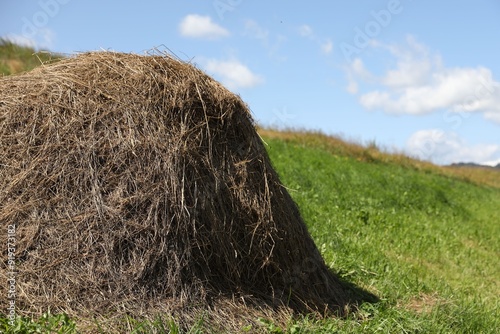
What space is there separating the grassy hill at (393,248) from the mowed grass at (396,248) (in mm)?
15

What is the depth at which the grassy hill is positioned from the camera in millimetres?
5621

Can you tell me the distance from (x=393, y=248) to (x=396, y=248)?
3.0 inches

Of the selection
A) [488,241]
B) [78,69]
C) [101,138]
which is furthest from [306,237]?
[488,241]

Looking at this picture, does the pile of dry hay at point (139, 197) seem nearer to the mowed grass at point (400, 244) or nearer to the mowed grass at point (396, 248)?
the mowed grass at point (396, 248)

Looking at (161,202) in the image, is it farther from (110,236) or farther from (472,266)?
(472,266)

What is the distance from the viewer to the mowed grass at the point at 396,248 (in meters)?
5.78

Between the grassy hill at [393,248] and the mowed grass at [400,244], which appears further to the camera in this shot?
the mowed grass at [400,244]

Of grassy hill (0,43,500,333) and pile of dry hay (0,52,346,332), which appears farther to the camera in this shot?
grassy hill (0,43,500,333)

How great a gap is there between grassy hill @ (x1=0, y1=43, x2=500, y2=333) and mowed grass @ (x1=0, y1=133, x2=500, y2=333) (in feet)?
0.05

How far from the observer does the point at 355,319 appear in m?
5.67

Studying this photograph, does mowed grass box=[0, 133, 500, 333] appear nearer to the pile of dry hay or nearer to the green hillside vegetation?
the pile of dry hay

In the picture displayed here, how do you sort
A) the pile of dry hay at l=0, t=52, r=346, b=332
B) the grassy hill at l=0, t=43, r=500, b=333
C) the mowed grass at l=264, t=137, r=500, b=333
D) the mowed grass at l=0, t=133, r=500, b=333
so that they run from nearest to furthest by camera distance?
1. the pile of dry hay at l=0, t=52, r=346, b=332
2. the grassy hill at l=0, t=43, r=500, b=333
3. the mowed grass at l=0, t=133, r=500, b=333
4. the mowed grass at l=264, t=137, r=500, b=333

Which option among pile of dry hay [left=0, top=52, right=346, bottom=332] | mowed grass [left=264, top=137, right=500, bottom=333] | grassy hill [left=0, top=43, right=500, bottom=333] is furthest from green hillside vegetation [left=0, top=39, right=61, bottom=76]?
pile of dry hay [left=0, top=52, right=346, bottom=332]

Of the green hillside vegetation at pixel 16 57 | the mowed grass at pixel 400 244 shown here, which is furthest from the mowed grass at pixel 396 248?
the green hillside vegetation at pixel 16 57
